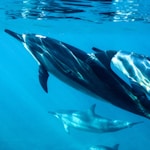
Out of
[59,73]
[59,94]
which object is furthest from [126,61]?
[59,94]

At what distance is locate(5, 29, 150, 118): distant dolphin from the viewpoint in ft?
10.6

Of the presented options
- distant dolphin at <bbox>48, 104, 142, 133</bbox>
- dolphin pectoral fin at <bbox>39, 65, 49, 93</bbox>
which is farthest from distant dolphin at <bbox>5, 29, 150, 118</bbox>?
distant dolphin at <bbox>48, 104, 142, 133</bbox>

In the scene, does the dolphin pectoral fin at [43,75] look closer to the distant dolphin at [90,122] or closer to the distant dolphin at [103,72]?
the distant dolphin at [103,72]

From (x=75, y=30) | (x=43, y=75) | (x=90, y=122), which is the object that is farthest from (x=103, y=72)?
(x=75, y=30)

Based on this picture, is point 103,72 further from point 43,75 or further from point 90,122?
point 90,122

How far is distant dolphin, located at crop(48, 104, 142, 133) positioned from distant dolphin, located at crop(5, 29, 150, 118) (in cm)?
807

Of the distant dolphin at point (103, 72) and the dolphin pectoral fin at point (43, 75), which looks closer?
the distant dolphin at point (103, 72)

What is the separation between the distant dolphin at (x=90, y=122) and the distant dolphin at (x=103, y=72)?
807 cm

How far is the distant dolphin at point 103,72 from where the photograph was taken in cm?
322

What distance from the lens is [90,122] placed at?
1311 cm

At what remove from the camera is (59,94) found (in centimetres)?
8912

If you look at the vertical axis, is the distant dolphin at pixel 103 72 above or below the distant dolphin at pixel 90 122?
above

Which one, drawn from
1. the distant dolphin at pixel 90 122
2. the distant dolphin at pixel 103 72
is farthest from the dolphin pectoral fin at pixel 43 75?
the distant dolphin at pixel 90 122

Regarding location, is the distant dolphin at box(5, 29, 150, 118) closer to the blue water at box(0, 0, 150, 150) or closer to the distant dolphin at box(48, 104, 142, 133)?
the blue water at box(0, 0, 150, 150)
